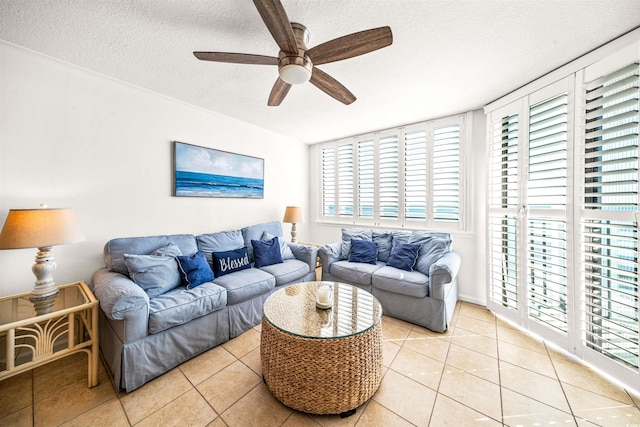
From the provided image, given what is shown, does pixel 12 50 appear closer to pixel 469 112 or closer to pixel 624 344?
pixel 469 112

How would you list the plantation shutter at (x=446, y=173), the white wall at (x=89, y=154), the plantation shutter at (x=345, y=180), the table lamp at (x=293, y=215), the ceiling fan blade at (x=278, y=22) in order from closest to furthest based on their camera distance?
1. the ceiling fan blade at (x=278, y=22)
2. the white wall at (x=89, y=154)
3. the plantation shutter at (x=446, y=173)
4. the table lamp at (x=293, y=215)
5. the plantation shutter at (x=345, y=180)

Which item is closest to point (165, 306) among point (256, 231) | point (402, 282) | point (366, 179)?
point (256, 231)

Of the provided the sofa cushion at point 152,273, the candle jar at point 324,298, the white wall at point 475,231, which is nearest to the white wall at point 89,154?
the sofa cushion at point 152,273

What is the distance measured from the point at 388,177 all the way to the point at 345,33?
7.61ft

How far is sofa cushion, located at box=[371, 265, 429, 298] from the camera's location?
7.83ft

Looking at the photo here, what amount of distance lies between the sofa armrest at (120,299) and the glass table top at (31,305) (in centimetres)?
15

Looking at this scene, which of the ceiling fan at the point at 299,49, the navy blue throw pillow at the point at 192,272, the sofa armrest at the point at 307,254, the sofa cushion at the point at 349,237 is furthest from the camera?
the sofa cushion at the point at 349,237

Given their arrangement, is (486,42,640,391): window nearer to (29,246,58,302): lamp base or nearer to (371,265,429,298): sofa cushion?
(371,265,429,298): sofa cushion

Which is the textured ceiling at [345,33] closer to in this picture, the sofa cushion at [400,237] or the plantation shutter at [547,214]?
the plantation shutter at [547,214]

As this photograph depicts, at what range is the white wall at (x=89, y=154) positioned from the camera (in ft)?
5.97

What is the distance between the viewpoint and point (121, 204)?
2.35 m

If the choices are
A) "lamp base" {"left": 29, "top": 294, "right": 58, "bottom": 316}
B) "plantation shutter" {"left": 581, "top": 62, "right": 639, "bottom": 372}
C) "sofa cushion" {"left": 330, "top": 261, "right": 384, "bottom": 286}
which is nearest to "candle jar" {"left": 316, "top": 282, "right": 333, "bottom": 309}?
"sofa cushion" {"left": 330, "top": 261, "right": 384, "bottom": 286}

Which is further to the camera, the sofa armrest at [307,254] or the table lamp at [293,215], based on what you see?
the table lamp at [293,215]

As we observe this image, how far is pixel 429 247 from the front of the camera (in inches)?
111
